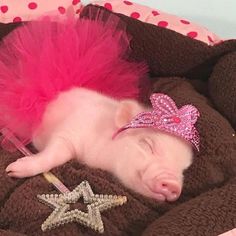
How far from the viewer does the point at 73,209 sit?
883 millimetres

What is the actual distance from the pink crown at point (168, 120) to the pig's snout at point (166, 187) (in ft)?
0.34

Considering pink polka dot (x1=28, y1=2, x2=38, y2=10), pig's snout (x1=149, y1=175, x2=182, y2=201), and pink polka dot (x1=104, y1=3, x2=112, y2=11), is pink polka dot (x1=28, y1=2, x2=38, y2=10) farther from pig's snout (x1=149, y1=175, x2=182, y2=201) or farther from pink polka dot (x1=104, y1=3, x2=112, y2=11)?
pig's snout (x1=149, y1=175, x2=182, y2=201)

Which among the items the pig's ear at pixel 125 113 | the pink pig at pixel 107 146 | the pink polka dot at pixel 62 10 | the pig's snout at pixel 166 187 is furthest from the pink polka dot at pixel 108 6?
the pig's snout at pixel 166 187

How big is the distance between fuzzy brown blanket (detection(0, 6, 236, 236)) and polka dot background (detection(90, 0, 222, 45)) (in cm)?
8

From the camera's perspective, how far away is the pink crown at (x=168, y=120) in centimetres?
96

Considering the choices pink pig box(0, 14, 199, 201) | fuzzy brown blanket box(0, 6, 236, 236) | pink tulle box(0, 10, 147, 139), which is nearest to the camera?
fuzzy brown blanket box(0, 6, 236, 236)

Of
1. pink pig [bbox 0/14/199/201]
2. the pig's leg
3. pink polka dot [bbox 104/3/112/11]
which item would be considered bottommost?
the pig's leg

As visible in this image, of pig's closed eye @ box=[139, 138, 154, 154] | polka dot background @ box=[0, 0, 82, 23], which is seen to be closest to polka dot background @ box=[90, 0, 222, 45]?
polka dot background @ box=[0, 0, 82, 23]

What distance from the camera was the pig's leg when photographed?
0.96 metres

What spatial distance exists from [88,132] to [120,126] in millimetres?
75

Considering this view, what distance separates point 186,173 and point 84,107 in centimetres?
24

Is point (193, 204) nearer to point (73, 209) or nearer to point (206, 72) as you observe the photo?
point (73, 209)

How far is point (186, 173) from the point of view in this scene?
1006 mm

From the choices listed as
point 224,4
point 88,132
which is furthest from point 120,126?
point 224,4
